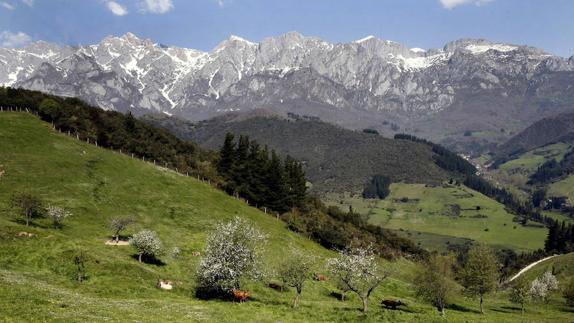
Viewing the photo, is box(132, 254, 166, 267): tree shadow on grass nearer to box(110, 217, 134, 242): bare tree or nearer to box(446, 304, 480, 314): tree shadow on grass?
box(110, 217, 134, 242): bare tree

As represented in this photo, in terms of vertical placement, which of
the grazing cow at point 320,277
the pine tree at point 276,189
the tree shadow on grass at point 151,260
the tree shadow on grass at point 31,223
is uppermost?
the pine tree at point 276,189

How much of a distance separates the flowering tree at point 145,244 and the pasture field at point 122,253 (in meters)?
2.06

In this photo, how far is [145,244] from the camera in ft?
215

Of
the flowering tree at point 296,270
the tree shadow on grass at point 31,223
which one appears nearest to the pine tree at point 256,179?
the tree shadow on grass at point 31,223

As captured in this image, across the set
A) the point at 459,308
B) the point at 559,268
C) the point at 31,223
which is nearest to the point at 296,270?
the point at 459,308

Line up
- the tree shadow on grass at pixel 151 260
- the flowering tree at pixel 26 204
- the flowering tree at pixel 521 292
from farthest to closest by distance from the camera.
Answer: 1. the flowering tree at pixel 521 292
2. the flowering tree at pixel 26 204
3. the tree shadow on grass at pixel 151 260

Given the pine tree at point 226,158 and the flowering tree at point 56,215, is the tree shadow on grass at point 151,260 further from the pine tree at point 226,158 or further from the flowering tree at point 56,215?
the pine tree at point 226,158

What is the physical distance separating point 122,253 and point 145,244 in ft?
12.4

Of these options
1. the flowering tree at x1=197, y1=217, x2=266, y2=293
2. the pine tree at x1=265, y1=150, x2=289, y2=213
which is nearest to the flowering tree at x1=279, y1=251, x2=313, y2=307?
the flowering tree at x1=197, y1=217, x2=266, y2=293

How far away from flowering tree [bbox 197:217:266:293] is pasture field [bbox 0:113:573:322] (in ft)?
9.50

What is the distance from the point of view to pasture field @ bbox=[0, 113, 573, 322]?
43.8 meters

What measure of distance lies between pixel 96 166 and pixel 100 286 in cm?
5399

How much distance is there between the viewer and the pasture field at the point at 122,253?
4378 centimetres

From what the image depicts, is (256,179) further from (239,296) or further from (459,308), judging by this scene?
(239,296)
